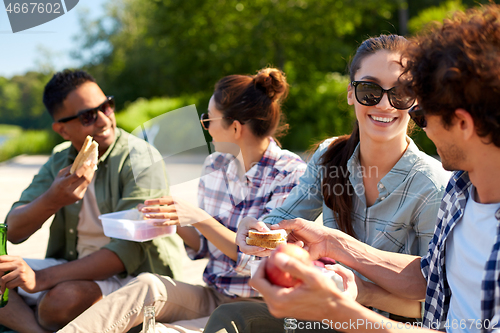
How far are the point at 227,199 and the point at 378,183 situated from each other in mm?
1046

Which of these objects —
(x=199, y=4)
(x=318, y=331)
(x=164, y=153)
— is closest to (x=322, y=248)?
(x=318, y=331)

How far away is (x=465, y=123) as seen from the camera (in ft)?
4.79

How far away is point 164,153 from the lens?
8.61 ft

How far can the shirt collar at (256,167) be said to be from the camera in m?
2.88

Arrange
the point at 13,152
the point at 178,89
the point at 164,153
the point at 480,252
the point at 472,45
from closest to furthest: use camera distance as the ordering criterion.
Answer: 1. the point at 472,45
2. the point at 480,252
3. the point at 164,153
4. the point at 13,152
5. the point at 178,89

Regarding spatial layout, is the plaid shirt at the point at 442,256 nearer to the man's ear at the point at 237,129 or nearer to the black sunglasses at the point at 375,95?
the black sunglasses at the point at 375,95

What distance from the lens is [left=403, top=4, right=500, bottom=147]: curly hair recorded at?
54.5 inches

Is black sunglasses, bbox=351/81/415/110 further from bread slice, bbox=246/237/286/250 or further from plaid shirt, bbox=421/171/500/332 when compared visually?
bread slice, bbox=246/237/286/250

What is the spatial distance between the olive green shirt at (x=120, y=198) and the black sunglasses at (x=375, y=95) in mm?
1333

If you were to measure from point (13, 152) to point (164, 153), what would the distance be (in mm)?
18798

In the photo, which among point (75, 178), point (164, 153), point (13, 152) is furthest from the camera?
point (13, 152)

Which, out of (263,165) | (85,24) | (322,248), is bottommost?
(322,248)

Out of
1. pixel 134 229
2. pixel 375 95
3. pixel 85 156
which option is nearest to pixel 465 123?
pixel 375 95

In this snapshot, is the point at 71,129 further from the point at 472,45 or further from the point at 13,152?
the point at 13,152
